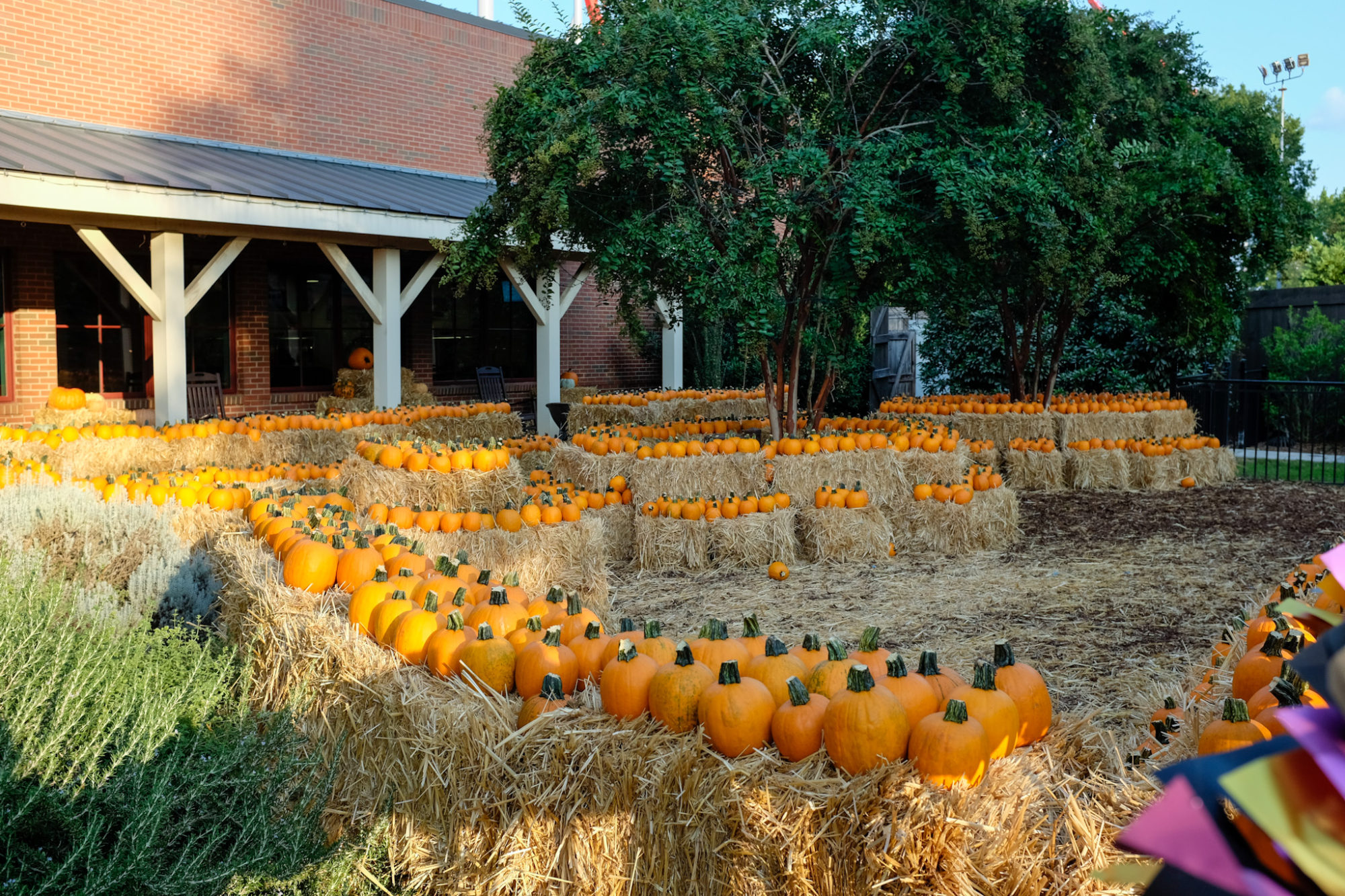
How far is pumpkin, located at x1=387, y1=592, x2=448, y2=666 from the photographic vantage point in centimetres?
302

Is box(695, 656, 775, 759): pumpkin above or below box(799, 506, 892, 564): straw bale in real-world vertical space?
above

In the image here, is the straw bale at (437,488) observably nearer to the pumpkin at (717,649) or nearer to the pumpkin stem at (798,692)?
the pumpkin at (717,649)

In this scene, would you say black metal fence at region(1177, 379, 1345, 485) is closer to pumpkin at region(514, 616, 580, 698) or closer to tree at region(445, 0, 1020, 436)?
tree at region(445, 0, 1020, 436)

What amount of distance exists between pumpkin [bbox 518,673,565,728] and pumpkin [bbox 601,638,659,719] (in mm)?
110

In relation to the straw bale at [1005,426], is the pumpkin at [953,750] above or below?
below

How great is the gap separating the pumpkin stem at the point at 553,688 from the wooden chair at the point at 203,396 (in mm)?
12204

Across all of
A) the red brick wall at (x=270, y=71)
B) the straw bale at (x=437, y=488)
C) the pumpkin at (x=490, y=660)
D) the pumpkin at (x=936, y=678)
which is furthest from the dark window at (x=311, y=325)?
the pumpkin at (x=936, y=678)

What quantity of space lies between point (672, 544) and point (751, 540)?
55cm

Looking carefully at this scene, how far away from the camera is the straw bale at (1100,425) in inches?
438

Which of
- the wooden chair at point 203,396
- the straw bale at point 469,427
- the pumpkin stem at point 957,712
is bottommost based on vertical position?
the pumpkin stem at point 957,712

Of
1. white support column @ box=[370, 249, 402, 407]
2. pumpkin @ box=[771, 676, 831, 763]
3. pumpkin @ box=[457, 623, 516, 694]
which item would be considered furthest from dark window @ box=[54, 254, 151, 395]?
pumpkin @ box=[771, 676, 831, 763]

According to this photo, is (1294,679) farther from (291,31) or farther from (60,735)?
(291,31)

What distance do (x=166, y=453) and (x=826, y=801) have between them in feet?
29.2

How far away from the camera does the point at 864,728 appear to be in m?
2.05
